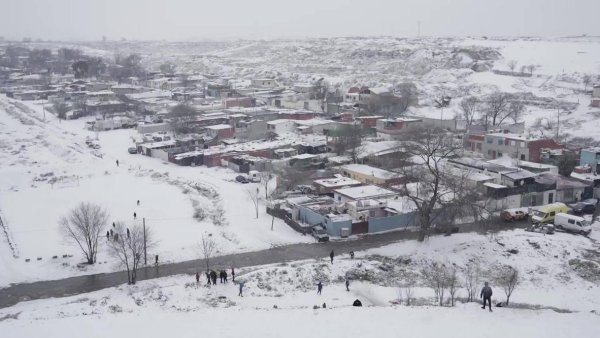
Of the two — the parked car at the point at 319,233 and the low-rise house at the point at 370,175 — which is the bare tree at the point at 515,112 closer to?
the low-rise house at the point at 370,175

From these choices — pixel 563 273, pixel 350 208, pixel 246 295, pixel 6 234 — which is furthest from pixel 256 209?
pixel 563 273

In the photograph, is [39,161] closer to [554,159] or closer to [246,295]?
[246,295]

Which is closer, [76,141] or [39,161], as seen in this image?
[39,161]

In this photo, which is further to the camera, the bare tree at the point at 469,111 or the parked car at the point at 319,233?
the bare tree at the point at 469,111

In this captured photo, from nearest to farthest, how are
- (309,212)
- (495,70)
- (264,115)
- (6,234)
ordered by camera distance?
(6,234) → (309,212) → (264,115) → (495,70)

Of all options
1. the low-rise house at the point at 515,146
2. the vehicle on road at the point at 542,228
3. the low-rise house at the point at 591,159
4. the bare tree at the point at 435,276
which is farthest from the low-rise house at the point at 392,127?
the bare tree at the point at 435,276

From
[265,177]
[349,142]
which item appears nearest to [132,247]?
[265,177]
